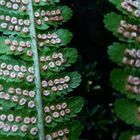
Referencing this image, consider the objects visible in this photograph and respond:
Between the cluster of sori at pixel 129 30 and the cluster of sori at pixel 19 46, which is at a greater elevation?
the cluster of sori at pixel 129 30

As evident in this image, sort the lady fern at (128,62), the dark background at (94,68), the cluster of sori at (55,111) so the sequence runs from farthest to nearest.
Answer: the dark background at (94,68) < the cluster of sori at (55,111) < the lady fern at (128,62)

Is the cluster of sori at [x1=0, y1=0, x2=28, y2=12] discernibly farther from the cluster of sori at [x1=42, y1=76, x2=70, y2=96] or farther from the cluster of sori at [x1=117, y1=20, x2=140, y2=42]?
the cluster of sori at [x1=117, y1=20, x2=140, y2=42]

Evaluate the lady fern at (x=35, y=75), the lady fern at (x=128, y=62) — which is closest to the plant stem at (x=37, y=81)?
the lady fern at (x=35, y=75)

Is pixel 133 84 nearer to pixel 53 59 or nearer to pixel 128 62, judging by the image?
pixel 128 62

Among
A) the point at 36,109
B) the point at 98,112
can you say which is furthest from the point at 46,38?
the point at 98,112

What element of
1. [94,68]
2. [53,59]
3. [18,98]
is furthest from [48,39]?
[94,68]

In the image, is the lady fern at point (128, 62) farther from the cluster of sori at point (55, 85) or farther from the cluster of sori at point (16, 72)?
the cluster of sori at point (16, 72)


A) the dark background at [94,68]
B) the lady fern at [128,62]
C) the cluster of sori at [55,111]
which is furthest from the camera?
the dark background at [94,68]
